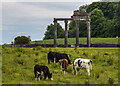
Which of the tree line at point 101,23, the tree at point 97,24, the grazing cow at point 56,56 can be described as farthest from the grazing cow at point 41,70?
the tree at point 97,24

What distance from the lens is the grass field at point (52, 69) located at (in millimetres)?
21359

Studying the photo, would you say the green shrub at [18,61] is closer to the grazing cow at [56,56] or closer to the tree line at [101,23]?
the grazing cow at [56,56]

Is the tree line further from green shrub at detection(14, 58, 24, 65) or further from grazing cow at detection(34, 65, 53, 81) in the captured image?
grazing cow at detection(34, 65, 53, 81)

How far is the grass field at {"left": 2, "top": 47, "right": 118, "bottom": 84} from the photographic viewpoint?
21359 mm

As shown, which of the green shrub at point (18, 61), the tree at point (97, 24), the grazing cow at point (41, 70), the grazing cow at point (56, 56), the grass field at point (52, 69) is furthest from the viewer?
the tree at point (97, 24)

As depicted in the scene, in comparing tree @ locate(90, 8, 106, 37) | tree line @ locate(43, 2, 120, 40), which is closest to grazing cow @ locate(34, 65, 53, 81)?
tree line @ locate(43, 2, 120, 40)

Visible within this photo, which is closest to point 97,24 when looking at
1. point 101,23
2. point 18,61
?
point 101,23

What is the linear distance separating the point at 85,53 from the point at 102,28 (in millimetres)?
66944

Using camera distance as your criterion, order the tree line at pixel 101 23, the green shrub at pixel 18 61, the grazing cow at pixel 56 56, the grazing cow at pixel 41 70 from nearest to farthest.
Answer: the grazing cow at pixel 41 70 < the grazing cow at pixel 56 56 < the green shrub at pixel 18 61 < the tree line at pixel 101 23

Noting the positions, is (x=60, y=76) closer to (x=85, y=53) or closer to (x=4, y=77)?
(x=4, y=77)

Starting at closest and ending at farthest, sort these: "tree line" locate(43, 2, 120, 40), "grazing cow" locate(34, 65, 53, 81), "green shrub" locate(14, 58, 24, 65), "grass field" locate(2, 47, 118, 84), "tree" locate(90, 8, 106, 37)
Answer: "grazing cow" locate(34, 65, 53, 81) → "grass field" locate(2, 47, 118, 84) → "green shrub" locate(14, 58, 24, 65) → "tree line" locate(43, 2, 120, 40) → "tree" locate(90, 8, 106, 37)

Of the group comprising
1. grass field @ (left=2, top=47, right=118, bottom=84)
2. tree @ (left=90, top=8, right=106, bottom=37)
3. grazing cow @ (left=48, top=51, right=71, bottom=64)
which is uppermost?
tree @ (left=90, top=8, right=106, bottom=37)

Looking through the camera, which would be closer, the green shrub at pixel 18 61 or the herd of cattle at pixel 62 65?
the herd of cattle at pixel 62 65

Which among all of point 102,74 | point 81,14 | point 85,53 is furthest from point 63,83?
point 81,14
